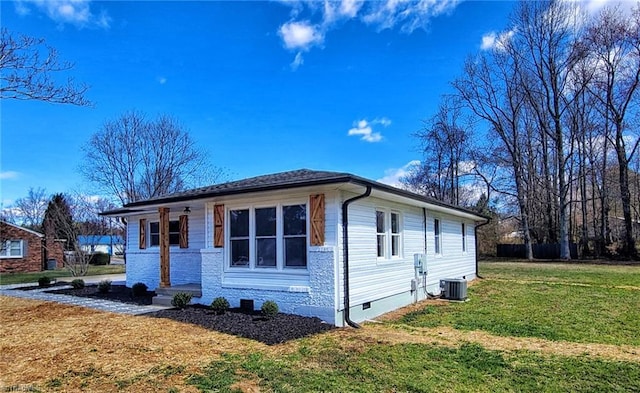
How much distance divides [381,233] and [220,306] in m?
3.86

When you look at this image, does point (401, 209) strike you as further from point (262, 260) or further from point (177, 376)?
point (177, 376)

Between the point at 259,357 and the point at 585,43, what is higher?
the point at 585,43

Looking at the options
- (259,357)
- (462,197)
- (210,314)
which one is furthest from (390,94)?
(462,197)

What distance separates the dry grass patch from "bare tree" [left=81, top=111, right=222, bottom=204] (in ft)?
70.2

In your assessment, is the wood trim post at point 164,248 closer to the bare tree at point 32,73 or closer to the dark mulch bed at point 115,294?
the dark mulch bed at point 115,294

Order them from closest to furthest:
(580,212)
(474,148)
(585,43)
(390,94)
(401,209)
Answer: (401,209) < (390,94) < (585,43) < (474,148) < (580,212)

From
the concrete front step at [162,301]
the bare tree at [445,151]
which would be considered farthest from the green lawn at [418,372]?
the bare tree at [445,151]

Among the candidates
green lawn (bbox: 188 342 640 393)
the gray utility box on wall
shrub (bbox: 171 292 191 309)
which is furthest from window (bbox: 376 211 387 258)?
shrub (bbox: 171 292 191 309)

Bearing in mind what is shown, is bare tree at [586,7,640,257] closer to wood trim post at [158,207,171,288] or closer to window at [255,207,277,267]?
window at [255,207,277,267]

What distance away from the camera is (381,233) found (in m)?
9.07

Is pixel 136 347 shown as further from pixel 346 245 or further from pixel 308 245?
pixel 346 245

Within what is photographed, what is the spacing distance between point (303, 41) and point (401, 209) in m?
8.08

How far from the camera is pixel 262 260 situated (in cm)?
856

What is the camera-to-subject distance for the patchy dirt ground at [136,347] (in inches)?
182
